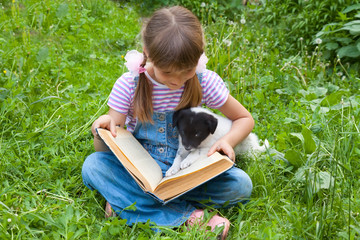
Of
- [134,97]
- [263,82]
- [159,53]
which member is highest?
[159,53]

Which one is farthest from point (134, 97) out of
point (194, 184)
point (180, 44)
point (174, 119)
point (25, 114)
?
point (25, 114)

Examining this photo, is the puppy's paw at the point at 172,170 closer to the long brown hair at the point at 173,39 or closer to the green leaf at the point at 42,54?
the long brown hair at the point at 173,39

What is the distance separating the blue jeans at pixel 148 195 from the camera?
2.69m

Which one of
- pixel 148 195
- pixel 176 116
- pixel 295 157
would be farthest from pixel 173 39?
pixel 295 157

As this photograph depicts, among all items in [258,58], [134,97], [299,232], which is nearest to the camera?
[299,232]

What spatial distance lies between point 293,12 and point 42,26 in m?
3.06

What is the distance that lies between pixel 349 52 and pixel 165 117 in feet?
8.65

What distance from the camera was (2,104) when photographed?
11.5ft

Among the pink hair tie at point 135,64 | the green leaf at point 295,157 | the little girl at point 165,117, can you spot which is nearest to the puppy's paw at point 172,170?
the little girl at point 165,117

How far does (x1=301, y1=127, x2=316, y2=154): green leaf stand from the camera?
312cm

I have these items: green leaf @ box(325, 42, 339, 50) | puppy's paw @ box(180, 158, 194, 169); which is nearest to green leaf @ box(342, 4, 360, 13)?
green leaf @ box(325, 42, 339, 50)

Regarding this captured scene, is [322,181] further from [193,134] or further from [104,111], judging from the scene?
[104,111]

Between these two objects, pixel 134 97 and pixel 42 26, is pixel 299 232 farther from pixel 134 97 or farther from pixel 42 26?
pixel 42 26

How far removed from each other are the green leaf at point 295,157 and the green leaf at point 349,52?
81.3 inches
